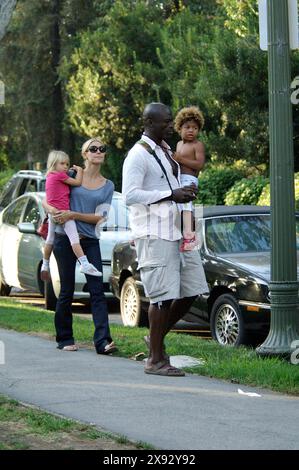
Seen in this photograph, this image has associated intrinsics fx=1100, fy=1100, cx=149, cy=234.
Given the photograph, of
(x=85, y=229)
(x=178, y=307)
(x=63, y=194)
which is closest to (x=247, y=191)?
(x=63, y=194)

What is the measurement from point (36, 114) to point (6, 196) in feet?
60.6

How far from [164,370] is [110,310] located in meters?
7.40

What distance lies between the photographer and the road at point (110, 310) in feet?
43.1

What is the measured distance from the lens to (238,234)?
12.1 m

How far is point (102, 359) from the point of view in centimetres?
925

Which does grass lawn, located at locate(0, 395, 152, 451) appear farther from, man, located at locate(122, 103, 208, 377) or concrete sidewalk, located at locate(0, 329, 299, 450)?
man, located at locate(122, 103, 208, 377)

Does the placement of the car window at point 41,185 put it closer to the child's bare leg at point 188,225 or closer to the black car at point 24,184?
the black car at point 24,184

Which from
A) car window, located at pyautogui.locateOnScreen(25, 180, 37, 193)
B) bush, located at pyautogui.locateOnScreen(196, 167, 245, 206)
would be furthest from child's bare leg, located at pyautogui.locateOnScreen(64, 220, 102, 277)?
bush, located at pyautogui.locateOnScreen(196, 167, 245, 206)

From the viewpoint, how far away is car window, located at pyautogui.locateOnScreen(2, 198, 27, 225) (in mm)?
16406

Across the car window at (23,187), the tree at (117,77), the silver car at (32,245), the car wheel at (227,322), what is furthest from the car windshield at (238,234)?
the tree at (117,77)

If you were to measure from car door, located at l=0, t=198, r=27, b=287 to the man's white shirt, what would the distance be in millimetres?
7843

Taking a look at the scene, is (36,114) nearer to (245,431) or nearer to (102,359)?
(102,359)
